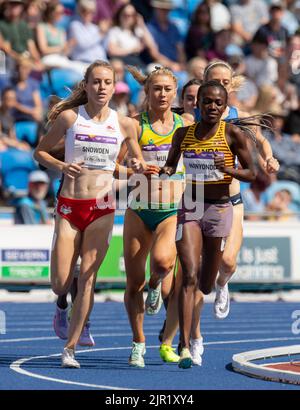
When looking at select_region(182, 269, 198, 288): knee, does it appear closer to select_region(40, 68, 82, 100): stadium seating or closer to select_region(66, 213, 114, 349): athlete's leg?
select_region(66, 213, 114, 349): athlete's leg

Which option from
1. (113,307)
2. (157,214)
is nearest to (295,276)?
(113,307)

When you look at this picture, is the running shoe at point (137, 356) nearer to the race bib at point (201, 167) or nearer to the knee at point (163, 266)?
the knee at point (163, 266)

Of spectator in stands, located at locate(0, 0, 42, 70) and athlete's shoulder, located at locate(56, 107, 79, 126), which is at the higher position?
spectator in stands, located at locate(0, 0, 42, 70)

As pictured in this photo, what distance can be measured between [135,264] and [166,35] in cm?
1453

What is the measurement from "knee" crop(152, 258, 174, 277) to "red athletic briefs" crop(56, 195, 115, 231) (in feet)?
2.24

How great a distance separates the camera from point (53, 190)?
2045 centimetres

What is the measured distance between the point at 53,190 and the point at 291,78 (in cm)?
753

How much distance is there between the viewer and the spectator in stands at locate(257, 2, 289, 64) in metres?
25.8

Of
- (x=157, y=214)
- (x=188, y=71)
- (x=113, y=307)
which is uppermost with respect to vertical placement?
(x=188, y=71)

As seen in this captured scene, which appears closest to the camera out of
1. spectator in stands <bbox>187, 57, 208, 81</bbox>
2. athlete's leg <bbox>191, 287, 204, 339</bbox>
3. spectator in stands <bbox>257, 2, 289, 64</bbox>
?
athlete's leg <bbox>191, 287, 204, 339</bbox>

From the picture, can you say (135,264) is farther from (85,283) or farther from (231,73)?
(231,73)

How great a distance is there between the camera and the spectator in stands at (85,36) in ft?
75.6

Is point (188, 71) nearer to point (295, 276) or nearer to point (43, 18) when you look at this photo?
point (43, 18)

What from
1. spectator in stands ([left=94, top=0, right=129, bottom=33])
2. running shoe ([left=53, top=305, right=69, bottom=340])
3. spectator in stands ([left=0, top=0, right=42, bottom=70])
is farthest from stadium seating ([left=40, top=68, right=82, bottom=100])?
running shoe ([left=53, top=305, right=69, bottom=340])
